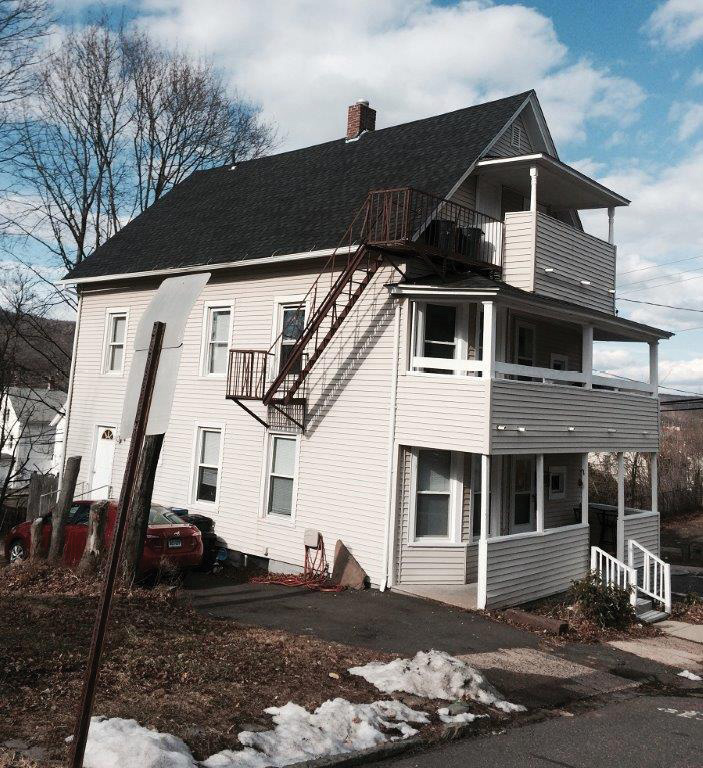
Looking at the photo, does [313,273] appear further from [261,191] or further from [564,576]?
[564,576]

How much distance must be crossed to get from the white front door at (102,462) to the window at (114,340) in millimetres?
1745

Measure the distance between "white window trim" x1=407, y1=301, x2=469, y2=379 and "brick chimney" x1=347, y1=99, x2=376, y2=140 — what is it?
27.3 ft

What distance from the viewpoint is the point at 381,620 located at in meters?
11.2

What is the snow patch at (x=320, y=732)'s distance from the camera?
5.62 meters

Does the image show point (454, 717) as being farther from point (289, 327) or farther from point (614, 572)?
point (289, 327)

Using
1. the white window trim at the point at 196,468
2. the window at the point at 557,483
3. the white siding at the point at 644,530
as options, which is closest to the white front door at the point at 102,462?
the white window trim at the point at 196,468

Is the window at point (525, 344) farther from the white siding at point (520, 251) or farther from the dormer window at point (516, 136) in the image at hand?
the dormer window at point (516, 136)

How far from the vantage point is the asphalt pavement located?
20.3 ft

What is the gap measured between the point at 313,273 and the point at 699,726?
10.8m

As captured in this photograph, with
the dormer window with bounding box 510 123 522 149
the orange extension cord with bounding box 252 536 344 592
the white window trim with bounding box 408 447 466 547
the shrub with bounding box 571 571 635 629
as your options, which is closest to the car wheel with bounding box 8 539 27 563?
the orange extension cord with bounding box 252 536 344 592

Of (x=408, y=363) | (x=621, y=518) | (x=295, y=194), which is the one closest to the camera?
(x=408, y=363)

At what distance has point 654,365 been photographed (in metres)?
17.3

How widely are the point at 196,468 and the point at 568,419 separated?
28.8 ft

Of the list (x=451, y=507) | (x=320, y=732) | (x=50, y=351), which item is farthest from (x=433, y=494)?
(x=50, y=351)
